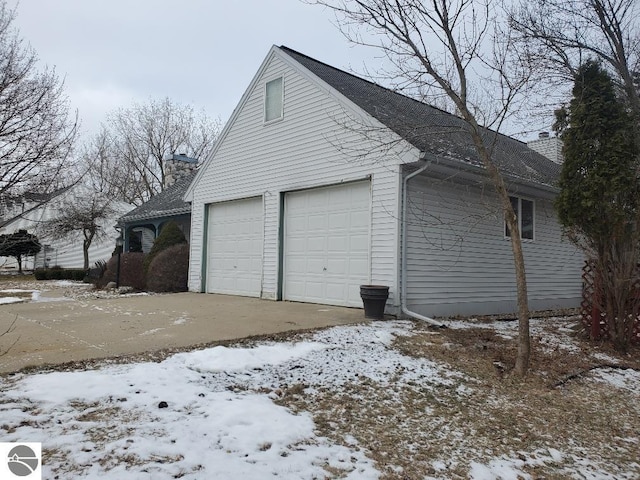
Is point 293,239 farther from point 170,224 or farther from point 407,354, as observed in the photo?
point 170,224

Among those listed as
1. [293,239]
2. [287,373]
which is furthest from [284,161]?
[287,373]

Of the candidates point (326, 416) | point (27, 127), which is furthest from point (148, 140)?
point (326, 416)

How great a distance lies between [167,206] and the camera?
17266mm

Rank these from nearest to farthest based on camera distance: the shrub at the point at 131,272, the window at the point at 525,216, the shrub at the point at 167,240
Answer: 1. the window at the point at 525,216
2. the shrub at the point at 131,272
3. the shrub at the point at 167,240

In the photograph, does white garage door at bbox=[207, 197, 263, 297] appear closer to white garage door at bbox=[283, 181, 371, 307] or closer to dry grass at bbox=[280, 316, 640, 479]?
white garage door at bbox=[283, 181, 371, 307]

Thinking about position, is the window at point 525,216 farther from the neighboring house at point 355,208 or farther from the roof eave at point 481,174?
the roof eave at point 481,174

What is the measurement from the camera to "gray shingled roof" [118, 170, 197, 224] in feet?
53.3

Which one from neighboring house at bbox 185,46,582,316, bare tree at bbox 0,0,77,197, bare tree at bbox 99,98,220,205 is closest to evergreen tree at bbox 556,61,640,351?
neighboring house at bbox 185,46,582,316

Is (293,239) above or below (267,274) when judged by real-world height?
above

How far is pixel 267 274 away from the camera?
10.8 meters

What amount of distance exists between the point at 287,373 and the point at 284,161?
6.70 meters

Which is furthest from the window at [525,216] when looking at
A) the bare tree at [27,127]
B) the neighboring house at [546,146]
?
the bare tree at [27,127]

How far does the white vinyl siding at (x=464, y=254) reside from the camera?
855cm

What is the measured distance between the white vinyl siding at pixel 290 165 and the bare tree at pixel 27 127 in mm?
4827
